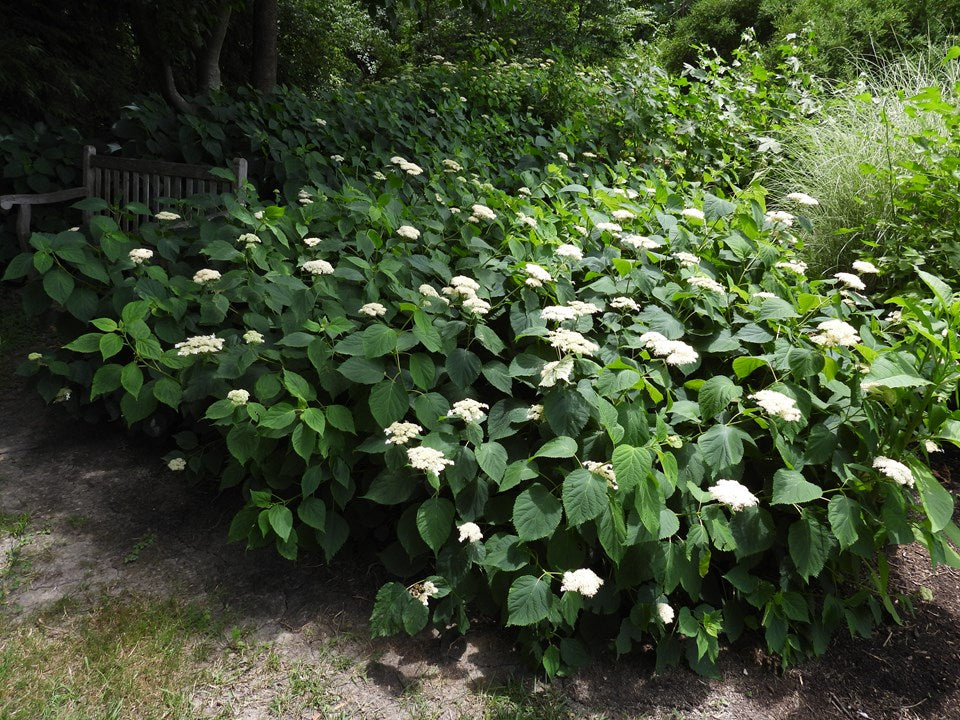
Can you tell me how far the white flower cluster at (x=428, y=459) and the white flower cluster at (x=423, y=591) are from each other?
342 millimetres

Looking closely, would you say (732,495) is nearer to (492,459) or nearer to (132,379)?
(492,459)

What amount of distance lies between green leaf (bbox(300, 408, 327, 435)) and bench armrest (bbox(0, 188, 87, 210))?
8.91ft

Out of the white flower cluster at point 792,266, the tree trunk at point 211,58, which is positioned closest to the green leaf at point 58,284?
the white flower cluster at point 792,266

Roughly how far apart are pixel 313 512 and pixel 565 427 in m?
0.79

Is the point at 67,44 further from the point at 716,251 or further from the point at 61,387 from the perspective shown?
the point at 716,251

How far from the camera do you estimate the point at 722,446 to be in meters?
1.88

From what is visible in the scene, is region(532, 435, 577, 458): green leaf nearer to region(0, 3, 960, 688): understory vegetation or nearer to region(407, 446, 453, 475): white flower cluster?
region(0, 3, 960, 688): understory vegetation

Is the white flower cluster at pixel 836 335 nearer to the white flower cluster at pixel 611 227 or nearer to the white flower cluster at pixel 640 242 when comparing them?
the white flower cluster at pixel 640 242

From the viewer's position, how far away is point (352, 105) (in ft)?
16.7

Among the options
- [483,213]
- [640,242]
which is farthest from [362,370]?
[640,242]

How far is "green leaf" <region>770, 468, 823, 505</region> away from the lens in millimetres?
1802

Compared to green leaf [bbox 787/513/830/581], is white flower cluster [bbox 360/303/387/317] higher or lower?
higher

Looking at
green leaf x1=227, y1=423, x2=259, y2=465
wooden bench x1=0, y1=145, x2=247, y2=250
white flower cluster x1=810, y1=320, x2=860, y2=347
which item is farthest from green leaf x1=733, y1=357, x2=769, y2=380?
wooden bench x1=0, y1=145, x2=247, y2=250

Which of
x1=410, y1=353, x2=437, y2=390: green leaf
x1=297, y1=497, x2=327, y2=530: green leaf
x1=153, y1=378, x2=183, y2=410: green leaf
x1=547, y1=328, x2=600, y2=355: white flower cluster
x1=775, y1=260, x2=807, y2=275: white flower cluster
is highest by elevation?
x1=775, y1=260, x2=807, y2=275: white flower cluster
